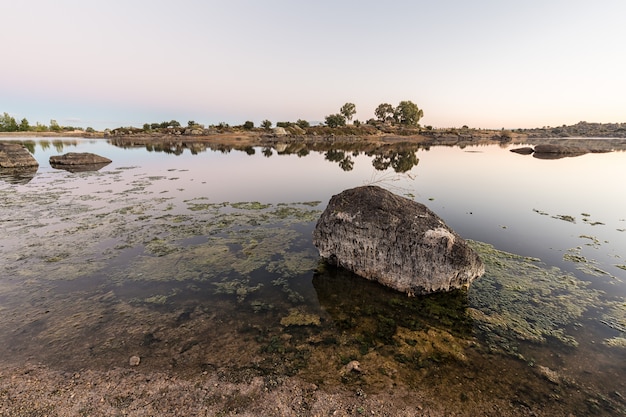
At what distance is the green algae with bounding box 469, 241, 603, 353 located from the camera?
832 centimetres

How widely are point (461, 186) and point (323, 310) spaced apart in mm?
26665

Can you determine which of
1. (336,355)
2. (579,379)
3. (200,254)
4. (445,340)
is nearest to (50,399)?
(336,355)

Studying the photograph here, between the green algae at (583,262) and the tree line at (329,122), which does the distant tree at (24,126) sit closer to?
the tree line at (329,122)

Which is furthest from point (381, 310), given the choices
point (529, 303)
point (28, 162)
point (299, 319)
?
point (28, 162)

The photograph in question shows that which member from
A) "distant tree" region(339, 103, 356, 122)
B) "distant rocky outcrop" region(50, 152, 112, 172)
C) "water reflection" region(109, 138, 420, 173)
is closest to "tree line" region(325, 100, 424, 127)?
"distant tree" region(339, 103, 356, 122)

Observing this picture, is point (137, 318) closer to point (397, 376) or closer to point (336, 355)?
point (336, 355)

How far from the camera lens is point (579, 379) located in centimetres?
664

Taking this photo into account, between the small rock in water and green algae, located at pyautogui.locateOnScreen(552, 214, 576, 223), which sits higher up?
green algae, located at pyautogui.locateOnScreen(552, 214, 576, 223)

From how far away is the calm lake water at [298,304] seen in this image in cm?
685

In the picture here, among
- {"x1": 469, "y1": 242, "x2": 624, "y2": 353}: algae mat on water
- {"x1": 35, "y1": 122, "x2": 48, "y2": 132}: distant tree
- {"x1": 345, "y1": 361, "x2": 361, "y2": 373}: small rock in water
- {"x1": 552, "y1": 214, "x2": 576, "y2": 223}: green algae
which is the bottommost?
{"x1": 469, "y1": 242, "x2": 624, "y2": 353}: algae mat on water

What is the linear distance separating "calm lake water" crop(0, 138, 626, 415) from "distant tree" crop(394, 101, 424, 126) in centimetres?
17815

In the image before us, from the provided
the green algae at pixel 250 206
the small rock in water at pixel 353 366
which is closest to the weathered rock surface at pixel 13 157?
the green algae at pixel 250 206

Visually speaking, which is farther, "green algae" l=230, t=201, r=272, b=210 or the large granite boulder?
"green algae" l=230, t=201, r=272, b=210

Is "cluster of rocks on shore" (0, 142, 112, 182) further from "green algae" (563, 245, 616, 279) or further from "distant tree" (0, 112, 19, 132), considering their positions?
"distant tree" (0, 112, 19, 132)
